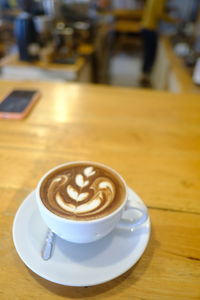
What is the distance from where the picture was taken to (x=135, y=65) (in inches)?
166

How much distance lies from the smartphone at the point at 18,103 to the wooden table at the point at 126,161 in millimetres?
27

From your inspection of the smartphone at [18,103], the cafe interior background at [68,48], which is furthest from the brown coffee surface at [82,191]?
the cafe interior background at [68,48]

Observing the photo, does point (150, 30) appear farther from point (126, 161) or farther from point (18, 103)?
point (126, 161)

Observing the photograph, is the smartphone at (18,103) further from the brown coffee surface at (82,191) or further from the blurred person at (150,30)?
the blurred person at (150,30)

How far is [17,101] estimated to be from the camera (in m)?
0.80

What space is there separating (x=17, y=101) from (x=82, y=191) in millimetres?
534

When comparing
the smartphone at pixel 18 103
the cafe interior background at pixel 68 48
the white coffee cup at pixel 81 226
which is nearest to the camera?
the white coffee cup at pixel 81 226

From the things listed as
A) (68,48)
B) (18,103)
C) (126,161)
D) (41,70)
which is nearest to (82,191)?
(126,161)

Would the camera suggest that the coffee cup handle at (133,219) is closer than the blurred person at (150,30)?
Yes

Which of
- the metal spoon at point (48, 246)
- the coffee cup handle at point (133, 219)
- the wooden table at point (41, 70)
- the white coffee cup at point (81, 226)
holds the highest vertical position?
the white coffee cup at point (81, 226)

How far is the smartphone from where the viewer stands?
2.39ft

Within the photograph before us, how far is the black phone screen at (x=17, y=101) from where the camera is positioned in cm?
75

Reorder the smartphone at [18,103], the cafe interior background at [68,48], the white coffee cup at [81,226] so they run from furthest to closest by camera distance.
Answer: the cafe interior background at [68,48] < the smartphone at [18,103] < the white coffee cup at [81,226]

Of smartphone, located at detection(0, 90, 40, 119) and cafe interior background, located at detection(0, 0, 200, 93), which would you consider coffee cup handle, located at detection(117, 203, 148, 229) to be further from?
cafe interior background, located at detection(0, 0, 200, 93)
